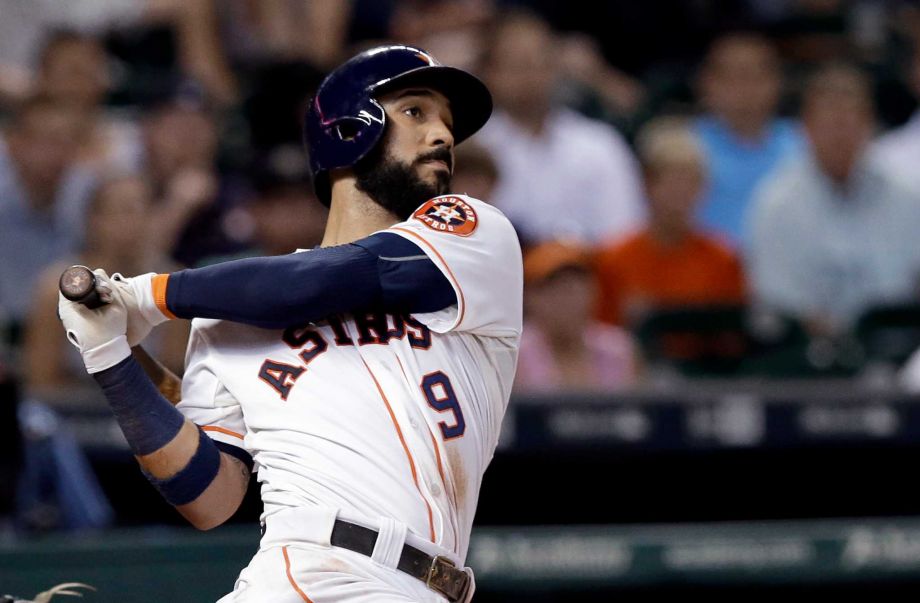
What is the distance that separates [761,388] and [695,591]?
853 millimetres

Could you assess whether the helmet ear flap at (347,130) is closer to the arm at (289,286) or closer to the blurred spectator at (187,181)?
the arm at (289,286)

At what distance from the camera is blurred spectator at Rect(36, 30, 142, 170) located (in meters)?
7.39

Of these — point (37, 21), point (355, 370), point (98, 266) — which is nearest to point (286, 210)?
point (98, 266)

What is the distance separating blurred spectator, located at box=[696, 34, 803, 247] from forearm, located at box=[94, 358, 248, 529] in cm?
504

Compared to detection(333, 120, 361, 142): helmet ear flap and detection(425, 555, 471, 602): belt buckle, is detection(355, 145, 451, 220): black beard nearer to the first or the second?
detection(333, 120, 361, 142): helmet ear flap

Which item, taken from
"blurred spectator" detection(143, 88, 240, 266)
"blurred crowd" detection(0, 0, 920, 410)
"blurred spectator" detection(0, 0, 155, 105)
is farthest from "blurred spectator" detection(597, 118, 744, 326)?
"blurred spectator" detection(0, 0, 155, 105)

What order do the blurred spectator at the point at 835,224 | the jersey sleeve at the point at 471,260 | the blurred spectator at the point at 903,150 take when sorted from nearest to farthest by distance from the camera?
the jersey sleeve at the point at 471,260 → the blurred spectator at the point at 835,224 → the blurred spectator at the point at 903,150

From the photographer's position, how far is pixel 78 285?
272 cm

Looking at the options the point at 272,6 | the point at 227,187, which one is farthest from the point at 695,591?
the point at 272,6

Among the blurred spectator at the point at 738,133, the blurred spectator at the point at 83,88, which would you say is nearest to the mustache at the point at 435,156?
the blurred spectator at the point at 83,88

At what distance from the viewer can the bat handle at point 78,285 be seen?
2.72 metres

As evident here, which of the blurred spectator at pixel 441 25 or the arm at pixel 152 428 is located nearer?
the arm at pixel 152 428

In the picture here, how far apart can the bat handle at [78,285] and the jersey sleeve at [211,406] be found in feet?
1.24

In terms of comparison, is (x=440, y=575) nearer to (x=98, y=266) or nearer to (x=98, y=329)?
(x=98, y=329)
